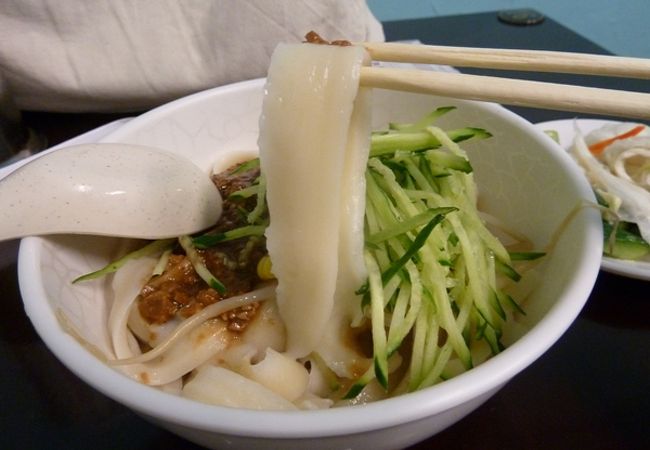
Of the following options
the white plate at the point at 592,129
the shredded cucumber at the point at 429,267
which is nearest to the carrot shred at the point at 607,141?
the white plate at the point at 592,129

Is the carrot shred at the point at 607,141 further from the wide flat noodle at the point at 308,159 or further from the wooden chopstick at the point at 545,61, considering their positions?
the wide flat noodle at the point at 308,159

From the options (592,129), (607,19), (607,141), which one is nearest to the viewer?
(607,141)

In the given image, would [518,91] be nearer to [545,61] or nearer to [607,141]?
[545,61]

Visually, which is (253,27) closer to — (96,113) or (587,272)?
(96,113)

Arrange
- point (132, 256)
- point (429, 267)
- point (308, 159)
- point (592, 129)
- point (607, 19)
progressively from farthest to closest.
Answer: point (607, 19) → point (592, 129) → point (132, 256) → point (429, 267) → point (308, 159)

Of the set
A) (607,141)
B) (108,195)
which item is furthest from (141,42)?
(607,141)

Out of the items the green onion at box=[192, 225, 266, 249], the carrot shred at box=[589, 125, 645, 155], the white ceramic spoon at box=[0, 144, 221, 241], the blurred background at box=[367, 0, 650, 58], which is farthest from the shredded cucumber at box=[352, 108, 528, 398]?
the blurred background at box=[367, 0, 650, 58]
